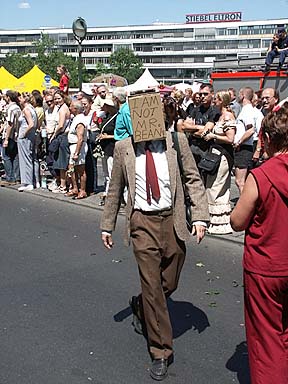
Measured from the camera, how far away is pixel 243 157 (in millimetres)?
8758

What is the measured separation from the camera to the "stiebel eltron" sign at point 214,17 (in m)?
134

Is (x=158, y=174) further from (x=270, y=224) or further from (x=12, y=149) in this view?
(x=12, y=149)

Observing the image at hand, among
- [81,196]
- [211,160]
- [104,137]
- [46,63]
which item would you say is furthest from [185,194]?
[46,63]

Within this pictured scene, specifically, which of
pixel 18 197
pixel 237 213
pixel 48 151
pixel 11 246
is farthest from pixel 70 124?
pixel 237 213

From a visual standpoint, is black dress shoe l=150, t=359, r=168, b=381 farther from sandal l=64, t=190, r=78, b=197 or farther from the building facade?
the building facade

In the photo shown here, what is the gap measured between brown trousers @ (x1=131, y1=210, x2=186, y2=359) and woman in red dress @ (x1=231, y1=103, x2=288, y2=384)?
0.85 metres

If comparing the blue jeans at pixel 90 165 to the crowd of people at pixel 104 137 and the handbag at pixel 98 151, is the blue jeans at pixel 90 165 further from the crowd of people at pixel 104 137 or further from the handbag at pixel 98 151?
the handbag at pixel 98 151

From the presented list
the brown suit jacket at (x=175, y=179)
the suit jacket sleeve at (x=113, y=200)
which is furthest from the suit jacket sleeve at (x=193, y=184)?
the suit jacket sleeve at (x=113, y=200)

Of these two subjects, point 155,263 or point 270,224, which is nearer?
point 270,224

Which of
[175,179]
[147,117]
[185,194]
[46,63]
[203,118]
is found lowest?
[185,194]

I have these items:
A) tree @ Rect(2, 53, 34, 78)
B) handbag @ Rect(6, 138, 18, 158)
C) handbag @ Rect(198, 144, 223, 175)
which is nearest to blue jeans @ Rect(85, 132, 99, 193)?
handbag @ Rect(6, 138, 18, 158)

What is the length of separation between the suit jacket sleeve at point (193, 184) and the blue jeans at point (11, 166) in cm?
866

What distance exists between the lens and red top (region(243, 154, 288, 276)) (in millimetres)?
3092

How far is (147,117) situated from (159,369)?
172 cm
